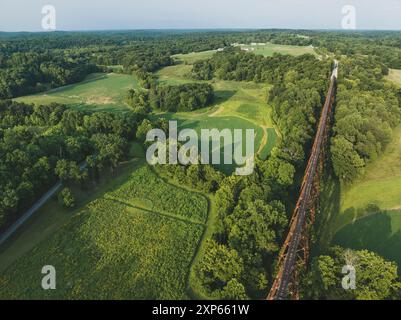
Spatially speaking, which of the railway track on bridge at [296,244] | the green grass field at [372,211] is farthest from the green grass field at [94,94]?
the green grass field at [372,211]

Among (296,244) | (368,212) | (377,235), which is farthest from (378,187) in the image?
(296,244)

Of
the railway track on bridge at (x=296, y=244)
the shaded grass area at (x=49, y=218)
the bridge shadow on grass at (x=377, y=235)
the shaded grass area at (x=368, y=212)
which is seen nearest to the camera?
the railway track on bridge at (x=296, y=244)

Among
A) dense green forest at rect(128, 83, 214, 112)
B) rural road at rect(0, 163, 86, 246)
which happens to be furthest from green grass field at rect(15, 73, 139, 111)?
rural road at rect(0, 163, 86, 246)

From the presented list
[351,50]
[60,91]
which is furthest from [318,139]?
[351,50]

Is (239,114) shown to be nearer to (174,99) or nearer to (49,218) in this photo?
(174,99)

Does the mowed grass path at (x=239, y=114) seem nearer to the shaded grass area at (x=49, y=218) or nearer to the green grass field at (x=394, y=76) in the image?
the shaded grass area at (x=49, y=218)

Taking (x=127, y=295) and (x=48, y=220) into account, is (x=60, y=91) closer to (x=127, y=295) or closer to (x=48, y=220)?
(x=48, y=220)
